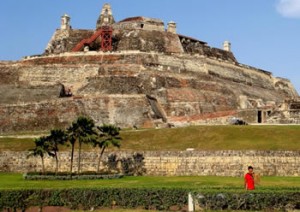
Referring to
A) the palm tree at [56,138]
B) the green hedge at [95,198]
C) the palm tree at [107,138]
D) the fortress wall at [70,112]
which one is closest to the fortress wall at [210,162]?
the palm tree at [107,138]

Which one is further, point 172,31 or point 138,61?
point 172,31

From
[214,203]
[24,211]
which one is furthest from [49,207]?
[214,203]

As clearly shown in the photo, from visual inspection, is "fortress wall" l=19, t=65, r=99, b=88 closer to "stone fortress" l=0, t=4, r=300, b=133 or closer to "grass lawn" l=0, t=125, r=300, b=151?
"stone fortress" l=0, t=4, r=300, b=133

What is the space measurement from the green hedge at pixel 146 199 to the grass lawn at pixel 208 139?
18.6 m

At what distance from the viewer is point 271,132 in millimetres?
49281

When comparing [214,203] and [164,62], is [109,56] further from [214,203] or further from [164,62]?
[214,203]

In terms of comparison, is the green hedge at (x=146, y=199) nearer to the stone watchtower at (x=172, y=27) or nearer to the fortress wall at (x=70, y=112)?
the fortress wall at (x=70, y=112)

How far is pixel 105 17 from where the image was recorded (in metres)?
91.2

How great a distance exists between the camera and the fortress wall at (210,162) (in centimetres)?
4438

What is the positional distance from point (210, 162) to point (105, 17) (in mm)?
49846

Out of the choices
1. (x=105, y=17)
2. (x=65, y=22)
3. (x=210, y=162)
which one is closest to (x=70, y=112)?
(x=210, y=162)

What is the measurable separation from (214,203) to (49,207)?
8.32 meters

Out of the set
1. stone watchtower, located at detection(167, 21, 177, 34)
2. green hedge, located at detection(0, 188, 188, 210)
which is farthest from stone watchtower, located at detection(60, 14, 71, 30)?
→ green hedge, located at detection(0, 188, 188, 210)

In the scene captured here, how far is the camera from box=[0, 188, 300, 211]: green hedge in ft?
87.3
